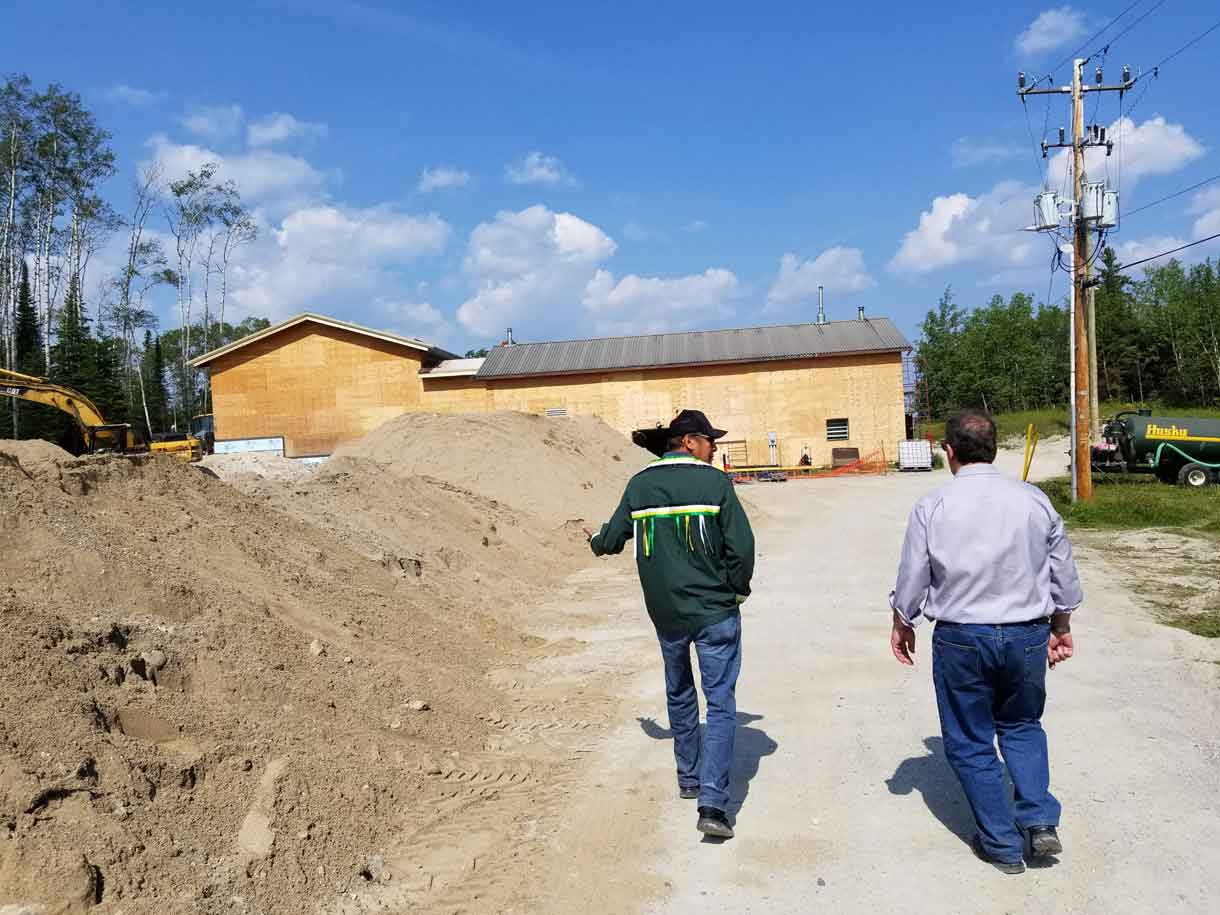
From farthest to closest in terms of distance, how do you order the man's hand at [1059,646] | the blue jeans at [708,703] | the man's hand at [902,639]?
the blue jeans at [708,703] → the man's hand at [902,639] → the man's hand at [1059,646]

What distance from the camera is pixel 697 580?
15.6ft

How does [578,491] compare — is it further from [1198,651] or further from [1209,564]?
[1198,651]

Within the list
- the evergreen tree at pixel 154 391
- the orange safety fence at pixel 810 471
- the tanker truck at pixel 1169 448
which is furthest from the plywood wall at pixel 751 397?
the evergreen tree at pixel 154 391

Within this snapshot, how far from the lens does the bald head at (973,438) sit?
14.1 ft

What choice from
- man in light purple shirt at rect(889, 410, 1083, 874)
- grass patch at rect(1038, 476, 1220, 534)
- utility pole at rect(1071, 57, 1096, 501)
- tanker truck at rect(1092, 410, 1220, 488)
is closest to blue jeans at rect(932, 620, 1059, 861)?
man in light purple shirt at rect(889, 410, 1083, 874)

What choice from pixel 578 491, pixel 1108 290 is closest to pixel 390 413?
pixel 578 491

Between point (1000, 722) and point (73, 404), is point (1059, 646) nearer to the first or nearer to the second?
point (1000, 722)

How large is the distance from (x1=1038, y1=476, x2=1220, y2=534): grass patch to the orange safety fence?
39.9ft

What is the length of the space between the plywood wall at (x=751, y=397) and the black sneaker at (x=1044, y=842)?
3538cm

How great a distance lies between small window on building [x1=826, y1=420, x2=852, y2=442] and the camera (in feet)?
131

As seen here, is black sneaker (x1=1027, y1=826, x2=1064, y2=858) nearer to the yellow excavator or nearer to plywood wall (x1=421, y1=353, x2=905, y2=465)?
the yellow excavator

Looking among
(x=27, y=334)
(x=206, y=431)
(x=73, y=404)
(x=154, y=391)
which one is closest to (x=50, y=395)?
(x=73, y=404)

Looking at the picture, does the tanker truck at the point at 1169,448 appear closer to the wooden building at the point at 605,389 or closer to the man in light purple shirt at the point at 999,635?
the wooden building at the point at 605,389

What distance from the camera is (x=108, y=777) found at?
399 centimetres
